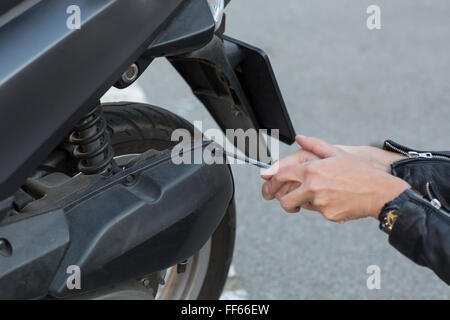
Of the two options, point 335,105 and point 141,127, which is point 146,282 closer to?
point 141,127

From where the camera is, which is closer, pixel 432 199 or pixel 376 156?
pixel 432 199

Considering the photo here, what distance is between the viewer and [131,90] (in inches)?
138

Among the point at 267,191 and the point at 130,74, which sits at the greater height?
the point at 130,74

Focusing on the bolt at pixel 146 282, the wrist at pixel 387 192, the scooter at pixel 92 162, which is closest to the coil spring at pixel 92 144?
the scooter at pixel 92 162

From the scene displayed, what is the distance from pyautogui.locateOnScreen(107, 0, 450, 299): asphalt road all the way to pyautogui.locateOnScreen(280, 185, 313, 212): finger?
0.92 m

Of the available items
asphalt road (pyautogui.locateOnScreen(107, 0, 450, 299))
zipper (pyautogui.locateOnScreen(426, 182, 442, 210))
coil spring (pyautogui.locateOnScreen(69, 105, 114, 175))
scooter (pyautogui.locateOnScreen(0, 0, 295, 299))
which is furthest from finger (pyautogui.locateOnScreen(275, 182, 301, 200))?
asphalt road (pyautogui.locateOnScreen(107, 0, 450, 299))

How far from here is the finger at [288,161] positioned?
1.36m

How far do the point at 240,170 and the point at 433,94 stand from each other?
1.39 meters

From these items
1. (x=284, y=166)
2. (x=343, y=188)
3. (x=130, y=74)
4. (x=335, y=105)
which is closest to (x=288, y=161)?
(x=284, y=166)

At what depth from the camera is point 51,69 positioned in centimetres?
103

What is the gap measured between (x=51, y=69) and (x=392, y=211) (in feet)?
2.28

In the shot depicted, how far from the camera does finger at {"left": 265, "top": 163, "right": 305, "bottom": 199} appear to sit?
4.30ft

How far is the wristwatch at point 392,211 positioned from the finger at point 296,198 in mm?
151
